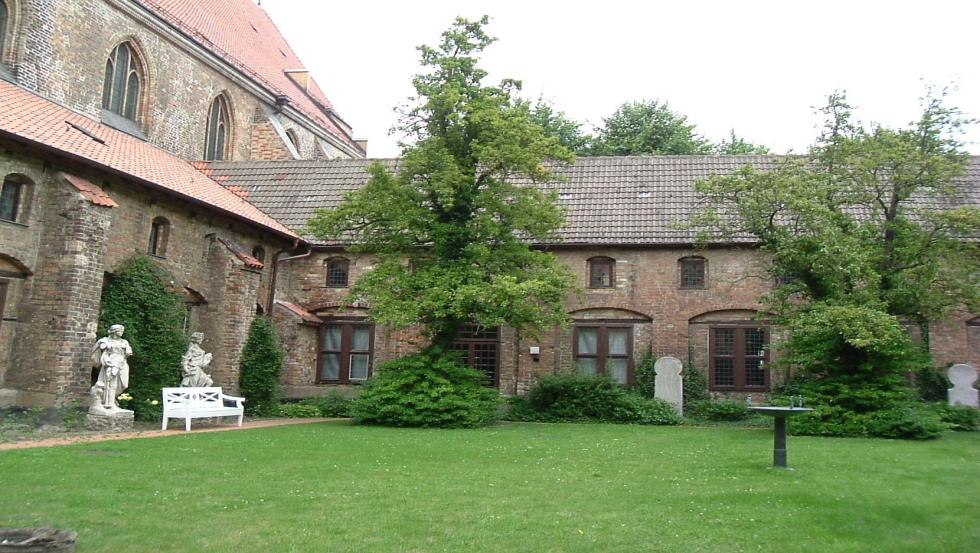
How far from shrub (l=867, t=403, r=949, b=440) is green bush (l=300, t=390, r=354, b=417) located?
13.0 metres

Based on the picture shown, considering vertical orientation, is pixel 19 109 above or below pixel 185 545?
above

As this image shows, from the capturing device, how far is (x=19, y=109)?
59.2 ft

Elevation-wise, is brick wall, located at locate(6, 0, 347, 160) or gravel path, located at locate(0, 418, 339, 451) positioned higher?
brick wall, located at locate(6, 0, 347, 160)

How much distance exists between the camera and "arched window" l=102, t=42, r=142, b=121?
26.1 metres

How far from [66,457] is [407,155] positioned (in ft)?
35.4

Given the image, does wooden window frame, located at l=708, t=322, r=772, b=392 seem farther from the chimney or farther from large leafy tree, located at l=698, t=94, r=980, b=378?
the chimney

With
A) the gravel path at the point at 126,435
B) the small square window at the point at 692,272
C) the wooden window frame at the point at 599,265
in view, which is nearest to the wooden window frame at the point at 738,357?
the small square window at the point at 692,272

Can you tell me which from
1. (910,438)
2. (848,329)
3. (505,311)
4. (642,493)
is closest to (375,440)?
(505,311)

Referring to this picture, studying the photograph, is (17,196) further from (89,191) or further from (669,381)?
(669,381)

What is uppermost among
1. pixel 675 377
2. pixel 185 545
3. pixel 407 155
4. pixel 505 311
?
pixel 407 155

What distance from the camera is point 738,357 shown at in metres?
23.0

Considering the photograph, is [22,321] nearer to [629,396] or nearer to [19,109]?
[19,109]

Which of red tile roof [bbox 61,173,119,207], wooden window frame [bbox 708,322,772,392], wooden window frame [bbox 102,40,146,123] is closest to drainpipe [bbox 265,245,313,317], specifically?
red tile roof [bbox 61,173,119,207]

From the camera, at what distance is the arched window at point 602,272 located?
78.5 feet
